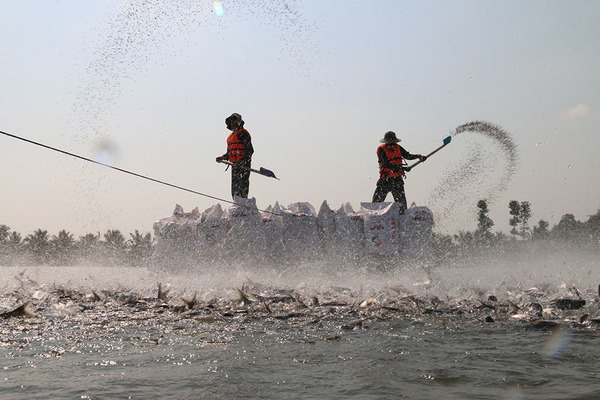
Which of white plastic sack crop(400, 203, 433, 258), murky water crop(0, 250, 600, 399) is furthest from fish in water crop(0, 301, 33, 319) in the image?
white plastic sack crop(400, 203, 433, 258)

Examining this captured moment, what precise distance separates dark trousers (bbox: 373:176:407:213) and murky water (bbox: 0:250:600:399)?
338 centimetres

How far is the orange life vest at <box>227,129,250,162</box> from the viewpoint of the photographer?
8.89 metres

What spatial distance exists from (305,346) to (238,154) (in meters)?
6.38

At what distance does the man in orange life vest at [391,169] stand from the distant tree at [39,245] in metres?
12.6

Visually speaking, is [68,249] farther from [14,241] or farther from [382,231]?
[382,231]

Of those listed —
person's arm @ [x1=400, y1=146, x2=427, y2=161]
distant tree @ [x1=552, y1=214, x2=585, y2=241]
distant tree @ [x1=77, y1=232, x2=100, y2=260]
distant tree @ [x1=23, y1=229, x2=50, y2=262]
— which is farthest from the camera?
distant tree @ [x1=552, y1=214, x2=585, y2=241]

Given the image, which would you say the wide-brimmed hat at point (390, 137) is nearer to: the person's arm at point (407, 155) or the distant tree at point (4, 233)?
the person's arm at point (407, 155)

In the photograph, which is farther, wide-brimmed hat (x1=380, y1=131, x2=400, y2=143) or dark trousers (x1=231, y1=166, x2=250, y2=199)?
wide-brimmed hat (x1=380, y1=131, x2=400, y2=143)

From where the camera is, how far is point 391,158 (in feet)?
30.3

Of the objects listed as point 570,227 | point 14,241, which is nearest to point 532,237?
point 570,227

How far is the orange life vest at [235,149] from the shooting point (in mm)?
8891

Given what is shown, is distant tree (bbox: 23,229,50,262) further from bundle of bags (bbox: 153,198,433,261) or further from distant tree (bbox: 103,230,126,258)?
bundle of bags (bbox: 153,198,433,261)

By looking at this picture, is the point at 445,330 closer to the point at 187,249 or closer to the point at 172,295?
the point at 172,295

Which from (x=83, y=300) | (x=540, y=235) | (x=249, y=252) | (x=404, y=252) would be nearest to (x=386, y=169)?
(x=404, y=252)
